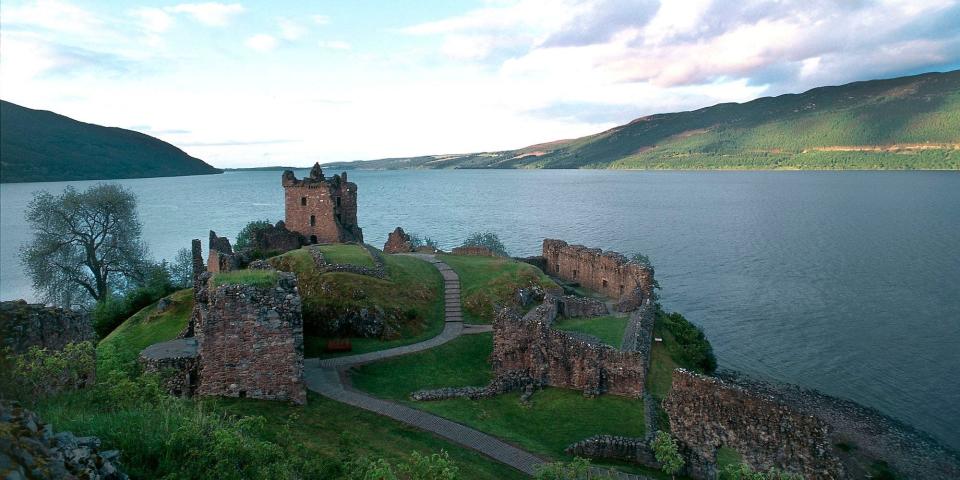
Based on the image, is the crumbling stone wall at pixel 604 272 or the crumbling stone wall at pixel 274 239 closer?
the crumbling stone wall at pixel 604 272

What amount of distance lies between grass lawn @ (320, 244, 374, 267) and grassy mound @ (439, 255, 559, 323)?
240 inches

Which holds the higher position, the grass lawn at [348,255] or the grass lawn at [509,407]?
the grass lawn at [348,255]

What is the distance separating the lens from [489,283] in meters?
35.1

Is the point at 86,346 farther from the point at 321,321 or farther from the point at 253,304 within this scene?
the point at 321,321

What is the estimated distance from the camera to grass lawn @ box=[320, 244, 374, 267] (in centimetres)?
3359

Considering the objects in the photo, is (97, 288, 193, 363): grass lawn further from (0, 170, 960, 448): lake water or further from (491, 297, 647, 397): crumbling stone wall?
(0, 170, 960, 448): lake water

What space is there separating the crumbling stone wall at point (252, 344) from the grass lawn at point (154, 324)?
11.4 metres

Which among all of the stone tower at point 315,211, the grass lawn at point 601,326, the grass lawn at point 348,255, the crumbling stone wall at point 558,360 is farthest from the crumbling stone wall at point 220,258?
the grass lawn at point 601,326

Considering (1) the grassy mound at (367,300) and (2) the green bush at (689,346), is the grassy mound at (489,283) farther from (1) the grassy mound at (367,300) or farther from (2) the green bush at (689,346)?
(2) the green bush at (689,346)

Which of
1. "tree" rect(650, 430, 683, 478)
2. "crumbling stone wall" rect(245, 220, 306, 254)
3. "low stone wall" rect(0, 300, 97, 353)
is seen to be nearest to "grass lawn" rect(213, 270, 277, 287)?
"low stone wall" rect(0, 300, 97, 353)

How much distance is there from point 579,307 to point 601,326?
9.80 feet

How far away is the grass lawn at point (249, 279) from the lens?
61.2 ft

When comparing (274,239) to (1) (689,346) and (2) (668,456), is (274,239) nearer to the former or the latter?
(1) (689,346)

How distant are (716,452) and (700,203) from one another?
16215cm
